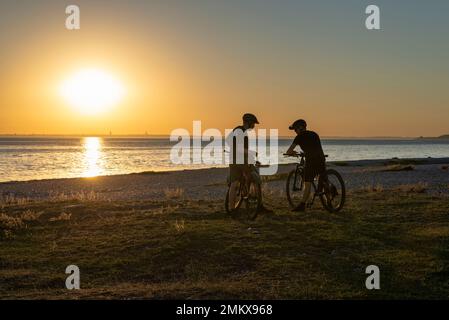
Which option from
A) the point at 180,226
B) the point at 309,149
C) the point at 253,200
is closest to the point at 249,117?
the point at 309,149

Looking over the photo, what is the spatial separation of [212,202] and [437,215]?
21.9 feet

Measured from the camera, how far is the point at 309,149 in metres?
12.0

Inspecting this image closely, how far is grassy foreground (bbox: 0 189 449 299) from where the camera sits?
6852mm

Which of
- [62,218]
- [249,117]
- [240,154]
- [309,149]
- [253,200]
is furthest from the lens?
[62,218]

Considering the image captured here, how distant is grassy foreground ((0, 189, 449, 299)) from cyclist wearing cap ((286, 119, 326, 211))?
3.50 feet

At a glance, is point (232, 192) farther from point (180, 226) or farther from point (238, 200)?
point (180, 226)

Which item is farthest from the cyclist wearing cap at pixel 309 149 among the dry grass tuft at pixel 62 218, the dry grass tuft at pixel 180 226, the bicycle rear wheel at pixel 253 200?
the dry grass tuft at pixel 62 218

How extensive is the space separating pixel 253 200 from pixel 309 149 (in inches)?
75.1

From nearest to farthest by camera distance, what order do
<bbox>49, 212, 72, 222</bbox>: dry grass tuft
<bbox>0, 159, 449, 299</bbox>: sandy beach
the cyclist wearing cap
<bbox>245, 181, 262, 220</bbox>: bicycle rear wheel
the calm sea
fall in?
1. <bbox>0, 159, 449, 299</bbox>: sandy beach
2. <bbox>245, 181, 262, 220</bbox>: bicycle rear wheel
3. the cyclist wearing cap
4. <bbox>49, 212, 72, 222</bbox>: dry grass tuft
5. the calm sea

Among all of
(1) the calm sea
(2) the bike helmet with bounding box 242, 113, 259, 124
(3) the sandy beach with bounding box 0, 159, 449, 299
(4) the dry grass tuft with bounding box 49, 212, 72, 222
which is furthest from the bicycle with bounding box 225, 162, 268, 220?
(1) the calm sea

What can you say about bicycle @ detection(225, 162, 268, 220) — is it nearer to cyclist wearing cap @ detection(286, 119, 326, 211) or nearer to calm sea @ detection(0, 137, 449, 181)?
cyclist wearing cap @ detection(286, 119, 326, 211)

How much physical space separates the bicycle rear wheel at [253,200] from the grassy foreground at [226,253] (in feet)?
0.87

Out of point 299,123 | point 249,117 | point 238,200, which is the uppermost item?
point 249,117

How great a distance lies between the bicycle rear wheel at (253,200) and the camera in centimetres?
1146
